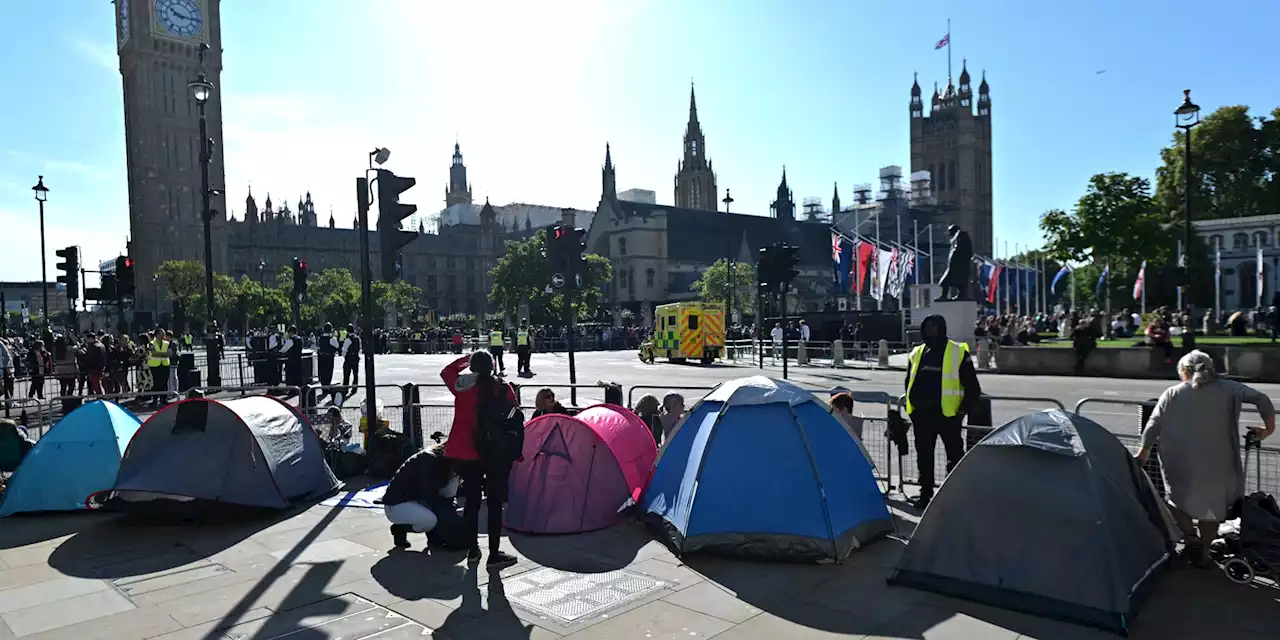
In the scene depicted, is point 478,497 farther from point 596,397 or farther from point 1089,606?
point 596,397

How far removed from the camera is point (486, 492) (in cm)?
667

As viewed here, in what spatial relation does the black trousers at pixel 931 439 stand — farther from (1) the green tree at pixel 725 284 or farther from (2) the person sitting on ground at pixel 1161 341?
(1) the green tree at pixel 725 284

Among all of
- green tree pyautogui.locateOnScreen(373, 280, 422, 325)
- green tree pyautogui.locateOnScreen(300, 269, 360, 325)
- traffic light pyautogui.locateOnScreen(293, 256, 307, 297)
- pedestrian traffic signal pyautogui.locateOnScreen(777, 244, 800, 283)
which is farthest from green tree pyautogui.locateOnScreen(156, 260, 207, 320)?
pedestrian traffic signal pyautogui.locateOnScreen(777, 244, 800, 283)

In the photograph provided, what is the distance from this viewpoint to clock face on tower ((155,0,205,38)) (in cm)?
8738

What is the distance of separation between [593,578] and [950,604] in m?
2.49

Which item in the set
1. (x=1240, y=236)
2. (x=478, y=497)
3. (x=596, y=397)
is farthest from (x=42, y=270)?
(x=1240, y=236)

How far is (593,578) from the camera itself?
617 cm

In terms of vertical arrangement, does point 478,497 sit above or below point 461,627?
above

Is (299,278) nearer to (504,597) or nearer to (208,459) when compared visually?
(208,459)

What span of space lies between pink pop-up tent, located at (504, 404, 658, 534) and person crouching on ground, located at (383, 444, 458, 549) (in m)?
0.72

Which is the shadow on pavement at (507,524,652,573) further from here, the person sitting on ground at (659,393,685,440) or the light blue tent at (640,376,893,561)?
the person sitting on ground at (659,393,685,440)

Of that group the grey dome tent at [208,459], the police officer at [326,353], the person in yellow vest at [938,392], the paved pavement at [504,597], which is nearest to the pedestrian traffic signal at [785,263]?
the police officer at [326,353]

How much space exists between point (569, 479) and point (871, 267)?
33.7m

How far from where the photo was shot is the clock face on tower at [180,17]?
8738 centimetres
